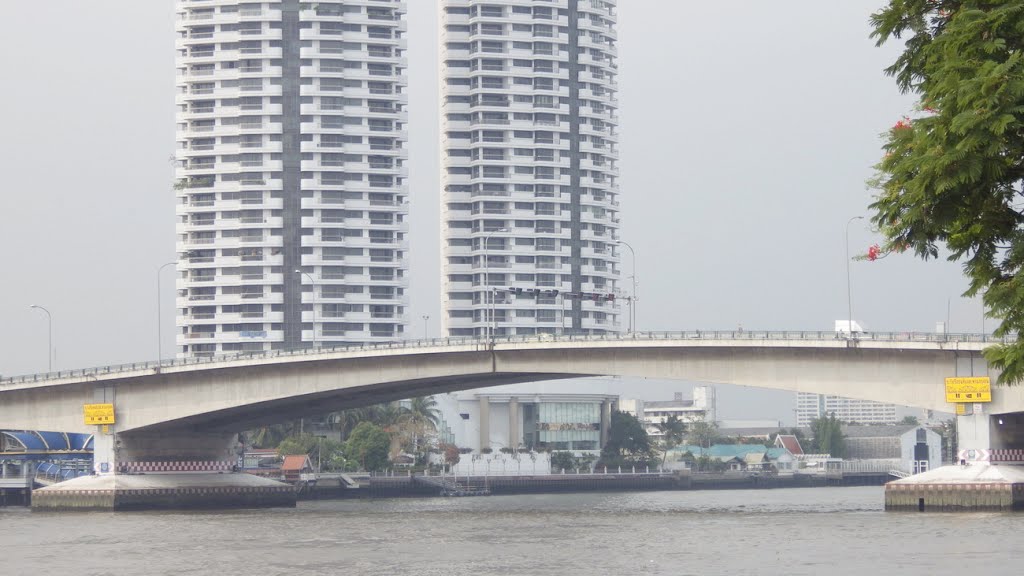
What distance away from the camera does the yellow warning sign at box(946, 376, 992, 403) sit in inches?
3275

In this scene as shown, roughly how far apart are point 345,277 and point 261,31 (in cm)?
3107

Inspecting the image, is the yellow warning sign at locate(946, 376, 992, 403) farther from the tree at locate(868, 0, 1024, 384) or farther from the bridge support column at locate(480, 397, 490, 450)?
the bridge support column at locate(480, 397, 490, 450)

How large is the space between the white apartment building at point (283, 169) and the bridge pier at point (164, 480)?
72.7 metres

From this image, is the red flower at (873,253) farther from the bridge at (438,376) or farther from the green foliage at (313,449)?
the green foliage at (313,449)

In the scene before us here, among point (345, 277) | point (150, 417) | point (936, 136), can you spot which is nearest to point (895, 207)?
point (936, 136)

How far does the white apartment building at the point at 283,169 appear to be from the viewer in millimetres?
188125

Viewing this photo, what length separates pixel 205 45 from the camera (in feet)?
620

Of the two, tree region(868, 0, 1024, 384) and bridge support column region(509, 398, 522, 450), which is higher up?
tree region(868, 0, 1024, 384)

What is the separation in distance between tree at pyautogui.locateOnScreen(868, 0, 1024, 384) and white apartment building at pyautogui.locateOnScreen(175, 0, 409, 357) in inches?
6631

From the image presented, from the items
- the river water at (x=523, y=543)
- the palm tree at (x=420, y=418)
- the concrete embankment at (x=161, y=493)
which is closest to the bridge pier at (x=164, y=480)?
the concrete embankment at (x=161, y=493)

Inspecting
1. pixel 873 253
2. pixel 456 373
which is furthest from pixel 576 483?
pixel 873 253

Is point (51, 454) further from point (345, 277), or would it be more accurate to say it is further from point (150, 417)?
point (345, 277)

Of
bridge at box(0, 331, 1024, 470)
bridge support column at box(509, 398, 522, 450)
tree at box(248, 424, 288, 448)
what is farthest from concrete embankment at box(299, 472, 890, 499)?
tree at box(248, 424, 288, 448)

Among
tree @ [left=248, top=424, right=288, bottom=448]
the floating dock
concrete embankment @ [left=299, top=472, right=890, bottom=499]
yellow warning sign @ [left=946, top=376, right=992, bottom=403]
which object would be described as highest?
yellow warning sign @ [left=946, top=376, right=992, bottom=403]
